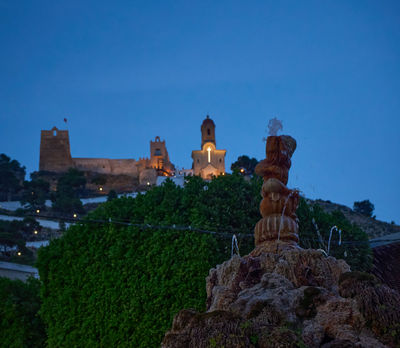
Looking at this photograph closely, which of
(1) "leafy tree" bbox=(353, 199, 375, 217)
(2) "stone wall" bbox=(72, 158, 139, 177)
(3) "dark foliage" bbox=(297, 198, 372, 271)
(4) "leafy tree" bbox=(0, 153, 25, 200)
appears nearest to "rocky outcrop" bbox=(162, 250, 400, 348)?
(3) "dark foliage" bbox=(297, 198, 372, 271)

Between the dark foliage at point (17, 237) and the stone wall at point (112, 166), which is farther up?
the stone wall at point (112, 166)

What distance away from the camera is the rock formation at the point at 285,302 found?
14.0 feet

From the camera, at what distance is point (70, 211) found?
63.1 metres

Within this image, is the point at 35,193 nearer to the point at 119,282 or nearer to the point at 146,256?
the point at 119,282

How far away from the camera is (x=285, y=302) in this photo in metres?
5.13

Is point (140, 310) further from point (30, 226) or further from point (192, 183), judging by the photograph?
point (30, 226)

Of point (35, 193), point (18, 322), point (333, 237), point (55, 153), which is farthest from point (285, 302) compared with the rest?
point (55, 153)

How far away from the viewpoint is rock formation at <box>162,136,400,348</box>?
4.27m

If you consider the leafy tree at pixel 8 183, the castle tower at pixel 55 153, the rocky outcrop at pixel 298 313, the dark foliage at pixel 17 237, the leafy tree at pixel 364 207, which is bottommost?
the rocky outcrop at pixel 298 313

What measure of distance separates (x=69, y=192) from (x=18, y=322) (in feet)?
198

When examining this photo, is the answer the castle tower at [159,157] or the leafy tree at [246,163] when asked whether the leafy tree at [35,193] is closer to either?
the castle tower at [159,157]

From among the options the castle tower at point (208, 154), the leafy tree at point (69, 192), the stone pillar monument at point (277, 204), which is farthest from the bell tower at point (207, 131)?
the stone pillar monument at point (277, 204)

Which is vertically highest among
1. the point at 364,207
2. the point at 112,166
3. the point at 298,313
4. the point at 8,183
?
the point at 112,166

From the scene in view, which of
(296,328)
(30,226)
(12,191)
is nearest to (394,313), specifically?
(296,328)
